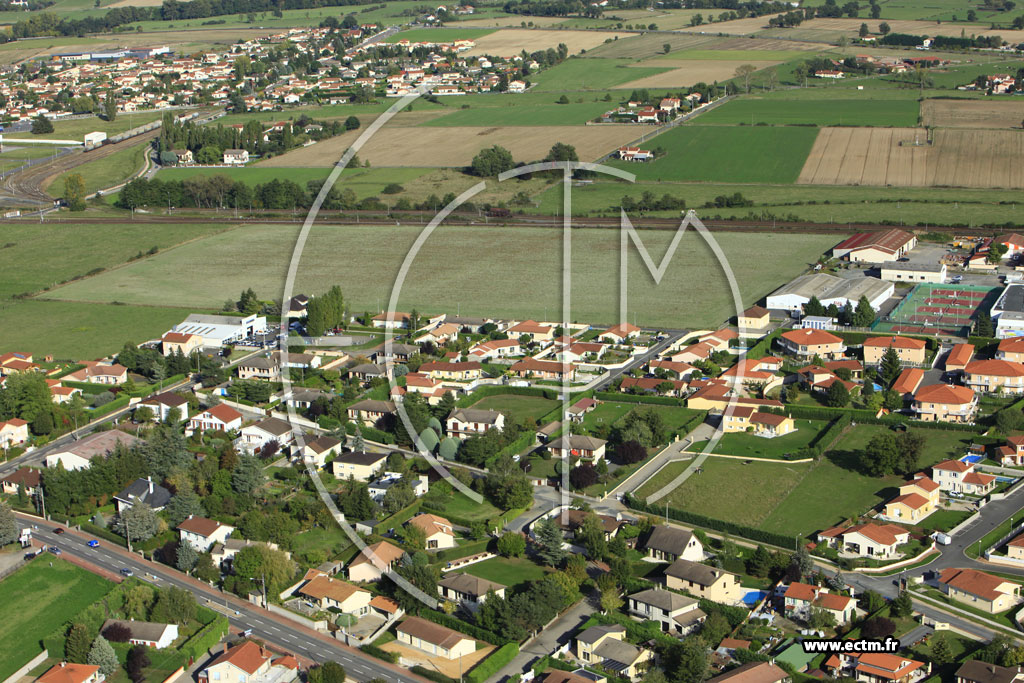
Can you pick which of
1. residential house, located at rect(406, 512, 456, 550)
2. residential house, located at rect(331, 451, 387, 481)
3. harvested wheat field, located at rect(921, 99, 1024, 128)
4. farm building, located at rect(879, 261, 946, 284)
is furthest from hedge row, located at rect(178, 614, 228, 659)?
harvested wheat field, located at rect(921, 99, 1024, 128)

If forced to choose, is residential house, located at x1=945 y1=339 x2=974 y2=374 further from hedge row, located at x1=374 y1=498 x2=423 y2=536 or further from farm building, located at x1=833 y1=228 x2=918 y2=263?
hedge row, located at x1=374 y1=498 x2=423 y2=536

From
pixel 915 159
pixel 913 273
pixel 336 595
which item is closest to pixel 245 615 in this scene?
pixel 336 595

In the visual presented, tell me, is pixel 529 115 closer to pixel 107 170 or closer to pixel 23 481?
pixel 107 170

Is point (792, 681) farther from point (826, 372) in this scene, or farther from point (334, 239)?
point (334, 239)

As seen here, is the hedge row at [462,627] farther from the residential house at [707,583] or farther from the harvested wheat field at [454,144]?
the harvested wheat field at [454,144]

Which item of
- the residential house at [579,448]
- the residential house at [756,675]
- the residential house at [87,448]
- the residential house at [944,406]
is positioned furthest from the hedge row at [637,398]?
the residential house at [756,675]

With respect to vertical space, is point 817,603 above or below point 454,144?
below
